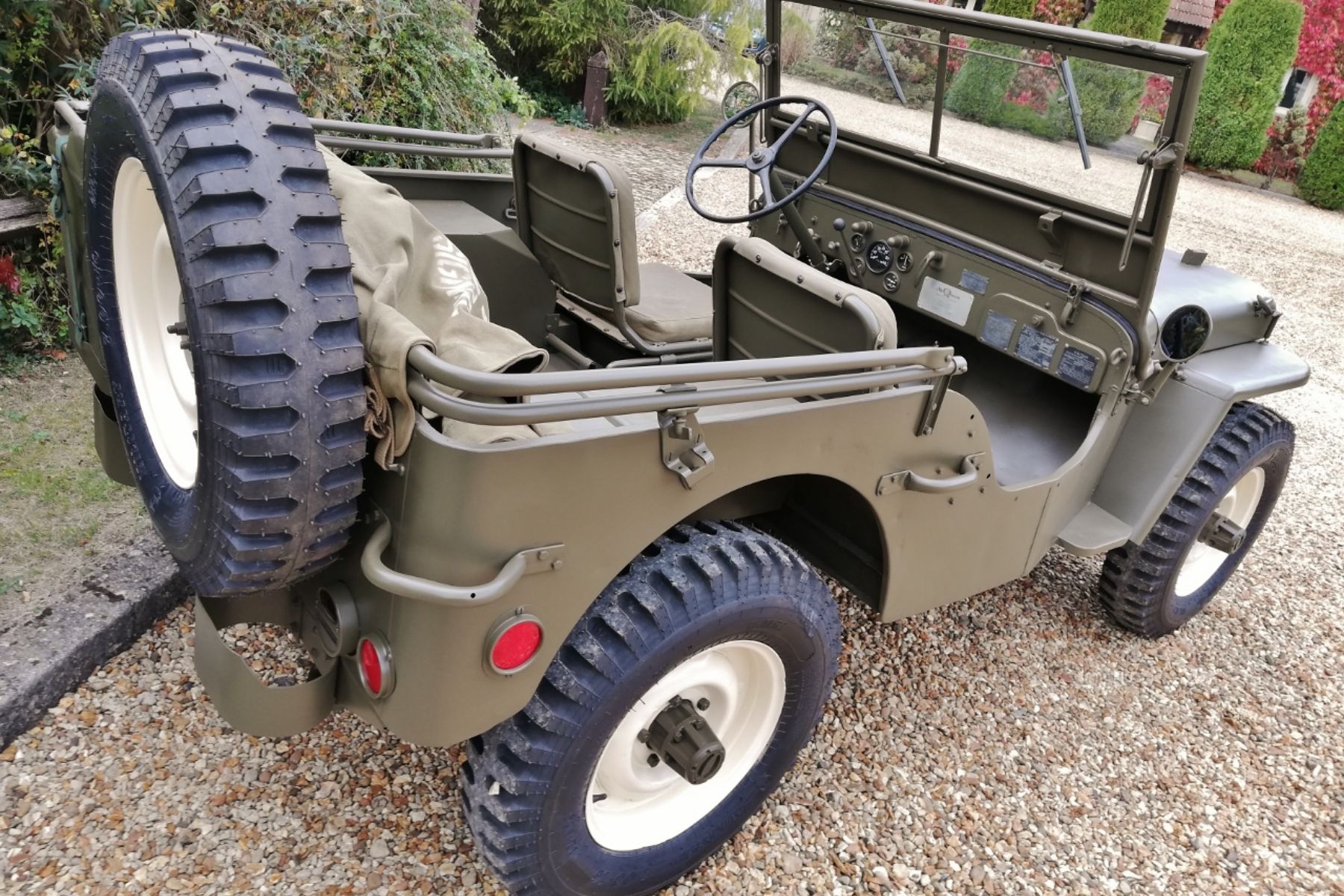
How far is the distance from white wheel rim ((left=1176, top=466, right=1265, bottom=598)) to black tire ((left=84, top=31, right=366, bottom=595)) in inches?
121

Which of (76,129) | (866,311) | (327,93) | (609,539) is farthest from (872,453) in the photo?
(327,93)

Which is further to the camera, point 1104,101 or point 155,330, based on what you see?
point 1104,101

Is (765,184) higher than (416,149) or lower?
lower

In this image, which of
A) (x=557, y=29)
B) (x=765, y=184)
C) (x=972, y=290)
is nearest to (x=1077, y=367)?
(x=972, y=290)

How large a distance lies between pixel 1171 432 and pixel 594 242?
1.87m

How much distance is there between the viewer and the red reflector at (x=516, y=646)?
5.27 ft

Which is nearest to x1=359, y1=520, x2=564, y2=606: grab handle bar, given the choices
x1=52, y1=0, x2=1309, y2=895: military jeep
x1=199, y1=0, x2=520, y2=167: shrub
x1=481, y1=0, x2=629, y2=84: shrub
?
x1=52, y1=0, x2=1309, y2=895: military jeep

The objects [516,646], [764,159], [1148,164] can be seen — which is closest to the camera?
[516,646]

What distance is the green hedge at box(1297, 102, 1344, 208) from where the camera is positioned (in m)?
15.2

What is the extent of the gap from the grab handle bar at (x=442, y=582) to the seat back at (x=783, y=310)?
90 cm

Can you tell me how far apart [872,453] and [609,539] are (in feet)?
2.20

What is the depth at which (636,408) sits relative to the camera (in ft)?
5.25

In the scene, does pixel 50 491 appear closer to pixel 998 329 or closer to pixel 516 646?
pixel 516 646

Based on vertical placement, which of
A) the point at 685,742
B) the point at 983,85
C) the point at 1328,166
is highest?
the point at 983,85
